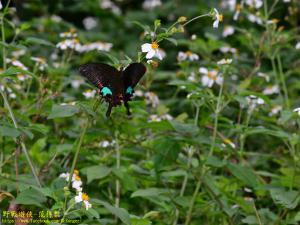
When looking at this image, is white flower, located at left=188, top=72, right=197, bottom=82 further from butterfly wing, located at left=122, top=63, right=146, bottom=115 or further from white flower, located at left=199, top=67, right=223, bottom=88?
butterfly wing, located at left=122, top=63, right=146, bottom=115

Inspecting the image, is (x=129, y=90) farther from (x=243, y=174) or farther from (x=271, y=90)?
(x=271, y=90)

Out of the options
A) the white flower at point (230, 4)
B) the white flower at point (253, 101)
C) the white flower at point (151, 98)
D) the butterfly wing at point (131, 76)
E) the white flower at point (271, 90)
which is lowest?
the butterfly wing at point (131, 76)

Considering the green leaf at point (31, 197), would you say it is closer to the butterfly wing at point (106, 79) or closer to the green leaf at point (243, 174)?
the butterfly wing at point (106, 79)

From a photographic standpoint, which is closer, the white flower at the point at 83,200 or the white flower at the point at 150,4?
the white flower at the point at 83,200

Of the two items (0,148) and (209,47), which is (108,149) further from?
(209,47)

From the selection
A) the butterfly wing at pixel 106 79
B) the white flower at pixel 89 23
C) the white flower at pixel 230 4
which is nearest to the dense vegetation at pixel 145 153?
the butterfly wing at pixel 106 79

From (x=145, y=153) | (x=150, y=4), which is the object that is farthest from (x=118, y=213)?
(x=150, y=4)

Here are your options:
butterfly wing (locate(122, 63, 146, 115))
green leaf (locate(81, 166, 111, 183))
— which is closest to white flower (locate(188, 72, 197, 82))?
green leaf (locate(81, 166, 111, 183))
